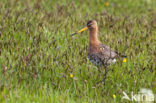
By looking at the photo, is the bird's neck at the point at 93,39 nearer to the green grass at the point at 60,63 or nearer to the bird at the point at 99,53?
the bird at the point at 99,53

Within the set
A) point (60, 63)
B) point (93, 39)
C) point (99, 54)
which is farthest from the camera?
point (93, 39)

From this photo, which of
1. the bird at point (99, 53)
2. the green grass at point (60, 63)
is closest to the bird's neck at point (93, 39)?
the bird at point (99, 53)

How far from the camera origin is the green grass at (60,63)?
470 cm

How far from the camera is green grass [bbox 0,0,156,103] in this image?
15.4 feet

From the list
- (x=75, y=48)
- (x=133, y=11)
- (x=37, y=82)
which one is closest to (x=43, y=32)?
(x=75, y=48)

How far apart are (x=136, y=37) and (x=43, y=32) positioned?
2033 millimetres

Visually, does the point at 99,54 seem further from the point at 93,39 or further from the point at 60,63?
the point at 60,63

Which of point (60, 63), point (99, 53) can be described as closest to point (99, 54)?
point (99, 53)

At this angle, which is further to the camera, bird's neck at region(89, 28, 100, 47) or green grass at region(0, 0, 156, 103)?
bird's neck at region(89, 28, 100, 47)

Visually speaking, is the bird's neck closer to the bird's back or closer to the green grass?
the bird's back

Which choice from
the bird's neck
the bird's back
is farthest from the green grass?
the bird's neck

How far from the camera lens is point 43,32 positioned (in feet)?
21.8

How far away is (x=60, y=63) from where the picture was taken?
536 centimetres

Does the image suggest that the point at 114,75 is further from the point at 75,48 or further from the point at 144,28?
the point at 144,28
